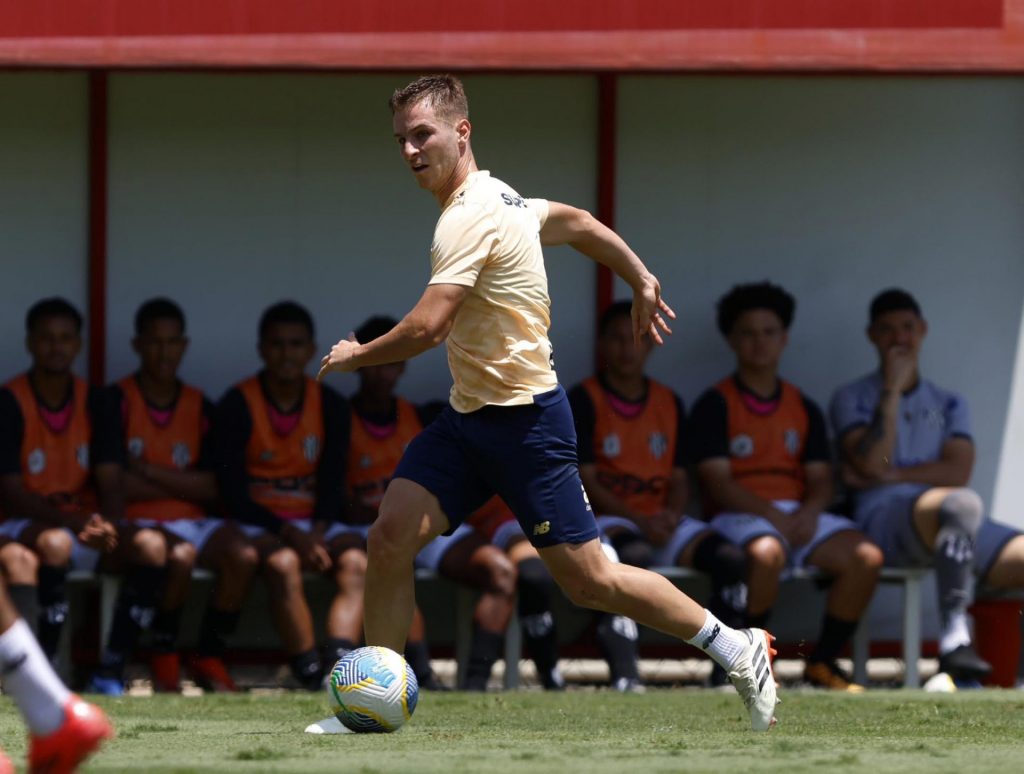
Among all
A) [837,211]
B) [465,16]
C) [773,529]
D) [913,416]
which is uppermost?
[465,16]

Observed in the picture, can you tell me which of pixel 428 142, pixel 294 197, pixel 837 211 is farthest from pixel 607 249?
pixel 837 211

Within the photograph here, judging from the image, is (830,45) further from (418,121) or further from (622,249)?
(418,121)

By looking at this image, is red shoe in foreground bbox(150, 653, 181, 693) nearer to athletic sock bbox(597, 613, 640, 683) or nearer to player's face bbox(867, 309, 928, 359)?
athletic sock bbox(597, 613, 640, 683)

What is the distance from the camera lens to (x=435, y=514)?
5.63 metres

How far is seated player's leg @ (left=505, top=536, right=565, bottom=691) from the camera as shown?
852 cm

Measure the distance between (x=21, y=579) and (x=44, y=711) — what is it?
4288 millimetres

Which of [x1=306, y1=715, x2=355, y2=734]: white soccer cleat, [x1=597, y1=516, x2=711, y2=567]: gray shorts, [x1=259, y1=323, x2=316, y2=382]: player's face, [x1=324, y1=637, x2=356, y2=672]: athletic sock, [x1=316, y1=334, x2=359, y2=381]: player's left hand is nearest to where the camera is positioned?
[x1=316, y1=334, x2=359, y2=381]: player's left hand

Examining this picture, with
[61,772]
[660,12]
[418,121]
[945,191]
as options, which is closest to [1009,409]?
[945,191]

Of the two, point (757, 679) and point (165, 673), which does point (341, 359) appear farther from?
point (165, 673)

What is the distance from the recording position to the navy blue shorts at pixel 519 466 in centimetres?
559

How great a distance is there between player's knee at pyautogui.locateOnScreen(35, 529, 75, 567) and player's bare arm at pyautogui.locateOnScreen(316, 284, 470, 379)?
10.7 ft

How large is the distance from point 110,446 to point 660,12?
121 inches

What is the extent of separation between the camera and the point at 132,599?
8.34 metres

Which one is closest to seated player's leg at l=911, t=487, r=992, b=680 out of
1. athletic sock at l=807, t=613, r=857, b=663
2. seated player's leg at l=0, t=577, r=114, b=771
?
athletic sock at l=807, t=613, r=857, b=663
